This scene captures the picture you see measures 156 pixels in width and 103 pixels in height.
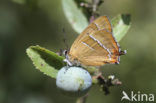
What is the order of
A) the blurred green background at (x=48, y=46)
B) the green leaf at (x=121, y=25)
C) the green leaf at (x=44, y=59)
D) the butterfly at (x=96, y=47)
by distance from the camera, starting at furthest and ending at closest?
the blurred green background at (x=48, y=46)
the green leaf at (x=121, y=25)
the butterfly at (x=96, y=47)
the green leaf at (x=44, y=59)

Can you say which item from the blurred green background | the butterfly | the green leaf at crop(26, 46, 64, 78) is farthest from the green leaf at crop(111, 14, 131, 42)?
the blurred green background

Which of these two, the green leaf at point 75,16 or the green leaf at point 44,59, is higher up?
the green leaf at point 75,16

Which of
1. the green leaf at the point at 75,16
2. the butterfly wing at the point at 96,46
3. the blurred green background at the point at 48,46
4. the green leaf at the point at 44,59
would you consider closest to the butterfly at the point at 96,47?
the butterfly wing at the point at 96,46

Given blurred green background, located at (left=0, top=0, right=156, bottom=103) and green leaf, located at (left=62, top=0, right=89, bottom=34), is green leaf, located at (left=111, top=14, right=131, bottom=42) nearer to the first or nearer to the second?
green leaf, located at (left=62, top=0, right=89, bottom=34)

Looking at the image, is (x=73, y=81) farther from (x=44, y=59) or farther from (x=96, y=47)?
(x=96, y=47)

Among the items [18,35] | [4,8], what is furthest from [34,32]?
[4,8]

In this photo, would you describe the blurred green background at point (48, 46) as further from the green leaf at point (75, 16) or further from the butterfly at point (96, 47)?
the butterfly at point (96, 47)

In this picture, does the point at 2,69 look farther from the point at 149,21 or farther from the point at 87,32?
the point at 149,21

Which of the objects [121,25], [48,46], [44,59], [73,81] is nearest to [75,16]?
[121,25]
